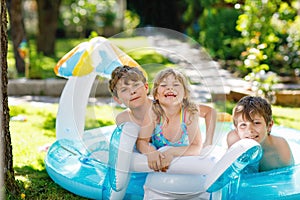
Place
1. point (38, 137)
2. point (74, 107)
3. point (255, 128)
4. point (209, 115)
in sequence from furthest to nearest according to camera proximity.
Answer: point (38, 137)
point (74, 107)
point (209, 115)
point (255, 128)

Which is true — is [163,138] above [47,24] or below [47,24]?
above

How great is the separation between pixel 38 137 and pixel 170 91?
7.61ft

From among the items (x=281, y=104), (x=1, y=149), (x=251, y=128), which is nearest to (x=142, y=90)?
(x=251, y=128)

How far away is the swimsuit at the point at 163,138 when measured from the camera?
10.3 feet

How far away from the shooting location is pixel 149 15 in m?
15.3

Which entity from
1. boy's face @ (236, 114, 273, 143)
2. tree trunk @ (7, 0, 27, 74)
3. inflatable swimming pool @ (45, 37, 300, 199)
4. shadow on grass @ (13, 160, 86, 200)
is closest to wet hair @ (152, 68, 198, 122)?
inflatable swimming pool @ (45, 37, 300, 199)

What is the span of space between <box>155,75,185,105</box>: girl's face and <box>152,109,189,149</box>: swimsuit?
105 millimetres

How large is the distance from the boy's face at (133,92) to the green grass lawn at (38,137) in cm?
23

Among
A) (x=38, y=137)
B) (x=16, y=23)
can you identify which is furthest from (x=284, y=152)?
(x=16, y=23)

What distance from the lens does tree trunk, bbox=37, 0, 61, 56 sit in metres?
10.1

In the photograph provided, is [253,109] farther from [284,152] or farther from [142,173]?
[142,173]

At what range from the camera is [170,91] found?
308 centimetres

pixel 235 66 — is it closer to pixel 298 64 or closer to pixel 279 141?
pixel 298 64

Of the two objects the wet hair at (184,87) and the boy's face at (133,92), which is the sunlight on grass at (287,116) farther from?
the boy's face at (133,92)
